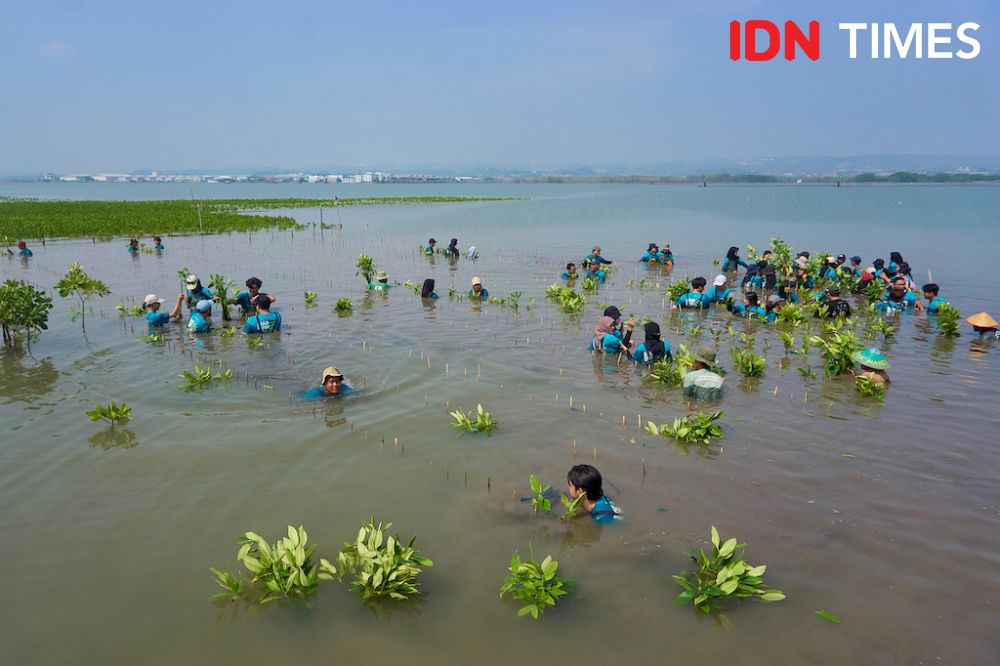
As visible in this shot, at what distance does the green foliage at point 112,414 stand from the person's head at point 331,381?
126 inches

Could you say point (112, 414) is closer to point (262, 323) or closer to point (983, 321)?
point (262, 323)

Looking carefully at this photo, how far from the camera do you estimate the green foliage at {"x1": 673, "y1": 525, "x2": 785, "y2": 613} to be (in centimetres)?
576

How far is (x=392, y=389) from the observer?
39.1 feet

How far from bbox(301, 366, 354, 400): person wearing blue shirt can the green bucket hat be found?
10098mm

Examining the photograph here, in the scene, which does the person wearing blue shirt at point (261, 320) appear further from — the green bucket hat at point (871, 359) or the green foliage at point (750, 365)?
the green bucket hat at point (871, 359)

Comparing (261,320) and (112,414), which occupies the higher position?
(261,320)

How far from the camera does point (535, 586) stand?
5773 mm

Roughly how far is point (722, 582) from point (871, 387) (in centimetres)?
762

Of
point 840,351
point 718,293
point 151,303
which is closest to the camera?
point 840,351

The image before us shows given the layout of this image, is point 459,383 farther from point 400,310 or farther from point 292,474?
point 400,310

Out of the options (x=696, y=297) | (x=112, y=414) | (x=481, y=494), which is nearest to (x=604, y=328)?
(x=696, y=297)

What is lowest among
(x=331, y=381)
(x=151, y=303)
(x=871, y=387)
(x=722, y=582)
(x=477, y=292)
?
(x=722, y=582)

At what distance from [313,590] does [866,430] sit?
9.13 metres

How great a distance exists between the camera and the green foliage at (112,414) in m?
9.52
